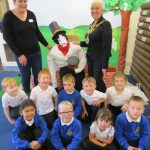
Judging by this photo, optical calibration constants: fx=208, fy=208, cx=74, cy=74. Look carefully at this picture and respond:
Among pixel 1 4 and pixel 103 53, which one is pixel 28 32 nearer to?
pixel 103 53

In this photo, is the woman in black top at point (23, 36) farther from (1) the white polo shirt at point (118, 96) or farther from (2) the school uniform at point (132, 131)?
(2) the school uniform at point (132, 131)

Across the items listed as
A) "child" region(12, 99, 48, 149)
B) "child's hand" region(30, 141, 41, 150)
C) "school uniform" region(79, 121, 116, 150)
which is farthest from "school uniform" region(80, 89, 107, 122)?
"child's hand" region(30, 141, 41, 150)

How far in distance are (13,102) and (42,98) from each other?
13.7 inches

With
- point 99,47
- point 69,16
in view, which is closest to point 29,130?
point 99,47

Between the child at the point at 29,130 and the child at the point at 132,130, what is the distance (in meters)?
0.73

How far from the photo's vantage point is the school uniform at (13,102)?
2.40 meters

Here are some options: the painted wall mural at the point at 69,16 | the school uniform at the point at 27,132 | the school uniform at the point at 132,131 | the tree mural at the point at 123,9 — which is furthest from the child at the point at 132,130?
the painted wall mural at the point at 69,16

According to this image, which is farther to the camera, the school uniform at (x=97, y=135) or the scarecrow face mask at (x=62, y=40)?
the scarecrow face mask at (x=62, y=40)

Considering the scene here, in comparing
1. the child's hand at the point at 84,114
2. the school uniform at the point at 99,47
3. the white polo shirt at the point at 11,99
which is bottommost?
the child's hand at the point at 84,114

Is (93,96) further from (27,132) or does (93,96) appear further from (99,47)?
(27,132)

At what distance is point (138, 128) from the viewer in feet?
6.40

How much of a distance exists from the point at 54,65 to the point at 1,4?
2.02 meters

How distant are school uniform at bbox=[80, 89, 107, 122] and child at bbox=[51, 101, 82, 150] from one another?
1.96 ft

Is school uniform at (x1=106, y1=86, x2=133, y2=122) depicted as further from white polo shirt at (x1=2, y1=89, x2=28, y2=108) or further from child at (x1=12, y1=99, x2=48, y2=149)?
white polo shirt at (x1=2, y1=89, x2=28, y2=108)
